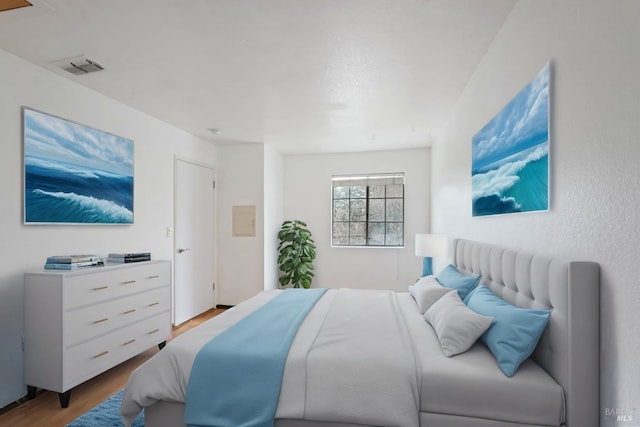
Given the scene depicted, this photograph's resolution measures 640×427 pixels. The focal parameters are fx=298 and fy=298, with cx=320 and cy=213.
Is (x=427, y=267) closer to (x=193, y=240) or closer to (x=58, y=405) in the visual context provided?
(x=193, y=240)

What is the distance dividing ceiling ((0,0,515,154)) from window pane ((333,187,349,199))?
1.92 m

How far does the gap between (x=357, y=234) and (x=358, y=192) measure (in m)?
0.72

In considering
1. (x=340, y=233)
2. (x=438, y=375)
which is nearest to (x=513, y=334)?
(x=438, y=375)

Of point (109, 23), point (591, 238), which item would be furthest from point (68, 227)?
point (591, 238)

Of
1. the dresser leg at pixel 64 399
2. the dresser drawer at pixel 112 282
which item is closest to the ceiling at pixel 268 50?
the dresser drawer at pixel 112 282

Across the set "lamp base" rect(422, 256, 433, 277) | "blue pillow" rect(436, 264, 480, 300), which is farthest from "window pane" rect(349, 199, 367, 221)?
"blue pillow" rect(436, 264, 480, 300)

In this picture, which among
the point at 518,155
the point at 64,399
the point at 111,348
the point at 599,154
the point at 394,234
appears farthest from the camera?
the point at 394,234

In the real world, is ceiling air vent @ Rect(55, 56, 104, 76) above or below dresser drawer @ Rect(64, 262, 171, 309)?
above

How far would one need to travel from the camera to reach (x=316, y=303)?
2.54 meters

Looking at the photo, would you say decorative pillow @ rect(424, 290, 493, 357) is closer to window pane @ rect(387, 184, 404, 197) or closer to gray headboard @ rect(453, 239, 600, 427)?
gray headboard @ rect(453, 239, 600, 427)

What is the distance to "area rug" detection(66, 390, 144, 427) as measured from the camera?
1886 millimetres

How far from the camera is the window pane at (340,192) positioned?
516 cm

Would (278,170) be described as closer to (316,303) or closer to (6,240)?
(316,303)

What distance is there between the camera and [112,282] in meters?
2.41
